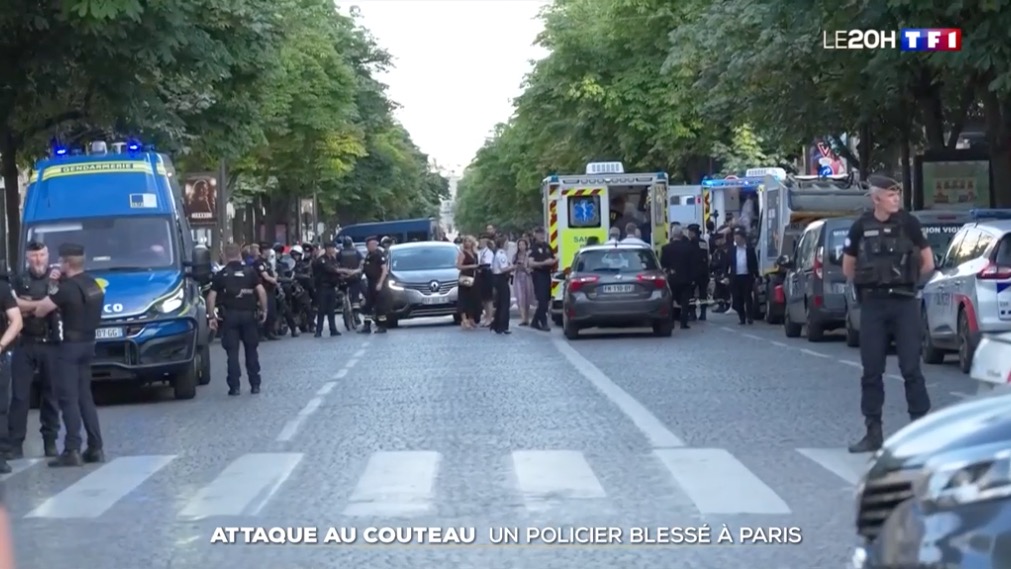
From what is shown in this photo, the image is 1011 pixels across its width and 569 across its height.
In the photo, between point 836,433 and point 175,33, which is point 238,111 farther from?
point 836,433

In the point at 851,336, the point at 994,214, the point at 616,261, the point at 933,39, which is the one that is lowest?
the point at 851,336

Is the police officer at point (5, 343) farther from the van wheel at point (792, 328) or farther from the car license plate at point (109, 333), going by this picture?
the van wheel at point (792, 328)

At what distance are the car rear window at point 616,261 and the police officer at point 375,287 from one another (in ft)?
20.1

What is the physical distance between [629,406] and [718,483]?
18.6 ft

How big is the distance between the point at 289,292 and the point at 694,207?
20788 mm

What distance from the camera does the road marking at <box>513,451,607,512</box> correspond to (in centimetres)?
1136

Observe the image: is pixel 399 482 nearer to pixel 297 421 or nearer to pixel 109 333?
pixel 297 421

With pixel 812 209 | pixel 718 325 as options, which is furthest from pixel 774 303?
pixel 812 209

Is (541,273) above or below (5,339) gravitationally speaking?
below

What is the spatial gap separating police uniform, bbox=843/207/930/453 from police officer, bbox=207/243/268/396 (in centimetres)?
944

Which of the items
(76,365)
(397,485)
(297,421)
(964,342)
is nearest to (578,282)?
(964,342)

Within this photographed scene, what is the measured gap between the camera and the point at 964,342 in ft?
68.9

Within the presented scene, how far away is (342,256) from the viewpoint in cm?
3750

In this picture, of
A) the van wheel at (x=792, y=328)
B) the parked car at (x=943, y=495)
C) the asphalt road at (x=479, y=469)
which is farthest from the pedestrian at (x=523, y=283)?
the parked car at (x=943, y=495)
